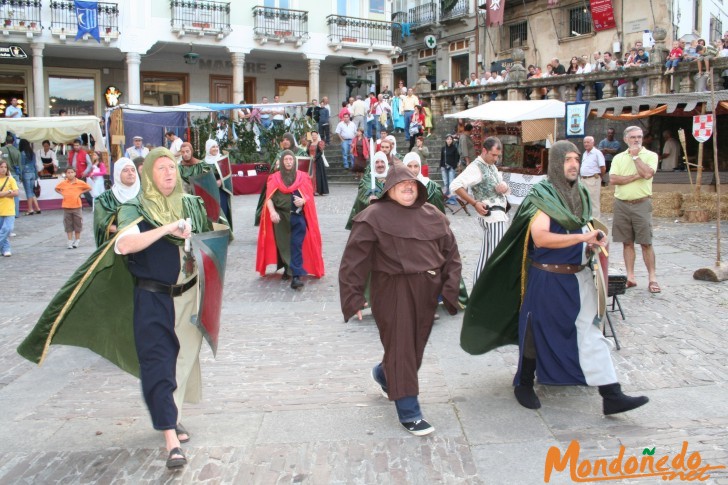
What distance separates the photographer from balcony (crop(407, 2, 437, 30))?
37031 millimetres

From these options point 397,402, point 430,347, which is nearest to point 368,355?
point 430,347

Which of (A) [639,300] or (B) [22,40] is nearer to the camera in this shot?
(A) [639,300]

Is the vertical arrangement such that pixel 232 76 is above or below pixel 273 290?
above

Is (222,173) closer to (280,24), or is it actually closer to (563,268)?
(563,268)

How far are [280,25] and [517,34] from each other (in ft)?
34.1

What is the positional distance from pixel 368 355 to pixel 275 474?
2323 mm

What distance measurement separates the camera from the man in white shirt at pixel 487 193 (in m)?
7.03

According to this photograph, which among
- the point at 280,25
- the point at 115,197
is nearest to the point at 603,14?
the point at 280,25

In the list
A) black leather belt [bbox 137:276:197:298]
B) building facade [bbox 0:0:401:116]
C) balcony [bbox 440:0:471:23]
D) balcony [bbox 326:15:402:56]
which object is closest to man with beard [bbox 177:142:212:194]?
black leather belt [bbox 137:276:197:298]

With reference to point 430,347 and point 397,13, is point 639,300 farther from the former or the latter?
point 397,13

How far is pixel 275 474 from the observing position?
399 cm

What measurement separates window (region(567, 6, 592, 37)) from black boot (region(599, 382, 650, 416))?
1048 inches

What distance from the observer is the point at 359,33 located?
33.8 meters

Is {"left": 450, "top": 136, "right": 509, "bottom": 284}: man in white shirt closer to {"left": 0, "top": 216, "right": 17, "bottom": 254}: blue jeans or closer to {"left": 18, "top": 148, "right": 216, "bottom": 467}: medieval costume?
{"left": 18, "top": 148, "right": 216, "bottom": 467}: medieval costume
